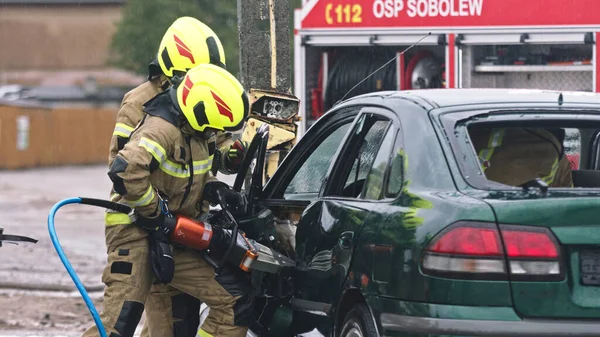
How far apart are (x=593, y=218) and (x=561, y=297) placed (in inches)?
11.6

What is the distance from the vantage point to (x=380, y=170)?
468 centimetres

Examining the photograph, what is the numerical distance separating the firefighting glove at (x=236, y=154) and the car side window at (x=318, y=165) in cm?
73

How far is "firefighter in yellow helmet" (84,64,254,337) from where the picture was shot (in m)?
5.54

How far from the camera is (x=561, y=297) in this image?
12.9ft

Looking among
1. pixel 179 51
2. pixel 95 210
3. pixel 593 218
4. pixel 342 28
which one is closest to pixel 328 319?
pixel 593 218

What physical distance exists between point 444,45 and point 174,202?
188 inches

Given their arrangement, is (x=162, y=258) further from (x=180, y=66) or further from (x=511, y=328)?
(x=511, y=328)

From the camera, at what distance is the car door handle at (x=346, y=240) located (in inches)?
183

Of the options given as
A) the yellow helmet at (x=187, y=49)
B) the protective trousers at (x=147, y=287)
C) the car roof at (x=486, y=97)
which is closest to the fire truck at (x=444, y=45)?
the yellow helmet at (x=187, y=49)

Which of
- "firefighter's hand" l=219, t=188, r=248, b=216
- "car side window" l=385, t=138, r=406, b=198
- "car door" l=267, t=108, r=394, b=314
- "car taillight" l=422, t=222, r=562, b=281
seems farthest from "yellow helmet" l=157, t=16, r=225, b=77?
"car taillight" l=422, t=222, r=562, b=281

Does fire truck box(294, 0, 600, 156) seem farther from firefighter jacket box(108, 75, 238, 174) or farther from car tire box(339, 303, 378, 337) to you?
car tire box(339, 303, 378, 337)

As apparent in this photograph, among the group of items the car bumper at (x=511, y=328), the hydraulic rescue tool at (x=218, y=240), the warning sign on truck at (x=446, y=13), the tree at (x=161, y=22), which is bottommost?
the car bumper at (x=511, y=328)

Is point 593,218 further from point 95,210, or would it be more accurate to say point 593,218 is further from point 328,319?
point 95,210

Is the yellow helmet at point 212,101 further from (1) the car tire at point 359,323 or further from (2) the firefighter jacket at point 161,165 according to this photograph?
(1) the car tire at point 359,323
